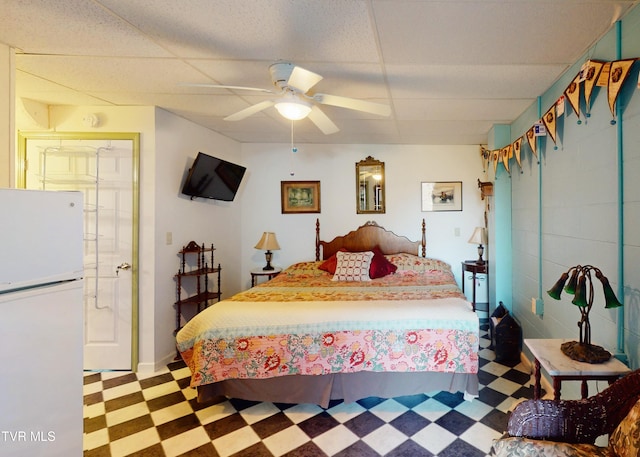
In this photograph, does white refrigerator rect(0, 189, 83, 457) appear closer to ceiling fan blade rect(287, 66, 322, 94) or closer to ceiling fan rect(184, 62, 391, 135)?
ceiling fan rect(184, 62, 391, 135)

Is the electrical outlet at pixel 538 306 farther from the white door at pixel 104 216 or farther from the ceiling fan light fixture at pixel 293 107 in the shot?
the white door at pixel 104 216

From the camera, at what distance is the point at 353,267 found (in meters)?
3.58

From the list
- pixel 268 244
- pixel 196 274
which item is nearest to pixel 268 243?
pixel 268 244

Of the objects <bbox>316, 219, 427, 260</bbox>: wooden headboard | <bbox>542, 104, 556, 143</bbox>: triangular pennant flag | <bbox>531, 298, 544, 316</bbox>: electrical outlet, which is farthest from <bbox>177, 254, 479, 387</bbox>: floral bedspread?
<bbox>316, 219, 427, 260</bbox>: wooden headboard

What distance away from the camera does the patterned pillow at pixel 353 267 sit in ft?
11.5

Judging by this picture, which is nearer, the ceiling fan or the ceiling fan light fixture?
the ceiling fan

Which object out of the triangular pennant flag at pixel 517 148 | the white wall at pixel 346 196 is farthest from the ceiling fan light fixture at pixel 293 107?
the white wall at pixel 346 196

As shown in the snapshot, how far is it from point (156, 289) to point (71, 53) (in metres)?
1.95

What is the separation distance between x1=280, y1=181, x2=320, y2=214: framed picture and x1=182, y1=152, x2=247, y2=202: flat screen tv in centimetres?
68

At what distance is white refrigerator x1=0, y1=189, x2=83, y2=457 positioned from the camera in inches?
43.2

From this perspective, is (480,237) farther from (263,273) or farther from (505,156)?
(263,273)

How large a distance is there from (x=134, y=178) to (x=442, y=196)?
3.76 meters

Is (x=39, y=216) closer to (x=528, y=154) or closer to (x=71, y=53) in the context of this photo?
(x=71, y=53)

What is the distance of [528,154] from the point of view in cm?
277
